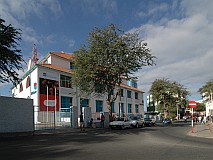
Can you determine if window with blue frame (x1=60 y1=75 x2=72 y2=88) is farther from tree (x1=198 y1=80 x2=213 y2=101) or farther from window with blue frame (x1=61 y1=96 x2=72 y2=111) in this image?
tree (x1=198 y1=80 x2=213 y2=101)

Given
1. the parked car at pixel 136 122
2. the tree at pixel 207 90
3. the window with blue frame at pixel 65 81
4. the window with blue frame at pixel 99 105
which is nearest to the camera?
the parked car at pixel 136 122

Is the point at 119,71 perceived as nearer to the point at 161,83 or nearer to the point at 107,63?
the point at 107,63

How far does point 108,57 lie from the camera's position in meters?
29.4

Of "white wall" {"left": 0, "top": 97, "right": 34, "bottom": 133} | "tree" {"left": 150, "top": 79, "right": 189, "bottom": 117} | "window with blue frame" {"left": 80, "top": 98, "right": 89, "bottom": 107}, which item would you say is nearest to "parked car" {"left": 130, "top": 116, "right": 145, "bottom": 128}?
"window with blue frame" {"left": 80, "top": 98, "right": 89, "bottom": 107}

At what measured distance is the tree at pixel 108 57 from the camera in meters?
29.1

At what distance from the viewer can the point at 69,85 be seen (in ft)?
134

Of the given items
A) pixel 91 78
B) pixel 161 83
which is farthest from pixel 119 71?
pixel 161 83

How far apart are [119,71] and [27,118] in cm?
1206

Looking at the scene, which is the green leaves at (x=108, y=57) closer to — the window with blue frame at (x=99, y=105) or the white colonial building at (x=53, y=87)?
the white colonial building at (x=53, y=87)

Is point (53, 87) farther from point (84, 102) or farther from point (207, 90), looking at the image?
point (207, 90)

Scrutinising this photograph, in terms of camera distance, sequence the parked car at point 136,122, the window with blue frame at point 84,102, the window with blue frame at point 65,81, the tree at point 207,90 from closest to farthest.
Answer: the parked car at point 136,122
the window with blue frame at point 65,81
the window with blue frame at point 84,102
the tree at point 207,90

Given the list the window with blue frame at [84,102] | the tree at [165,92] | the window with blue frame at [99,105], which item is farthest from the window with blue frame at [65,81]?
the tree at [165,92]

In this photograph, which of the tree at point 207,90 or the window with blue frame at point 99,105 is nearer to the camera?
the window with blue frame at point 99,105

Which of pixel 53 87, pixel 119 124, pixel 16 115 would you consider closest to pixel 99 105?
pixel 53 87
